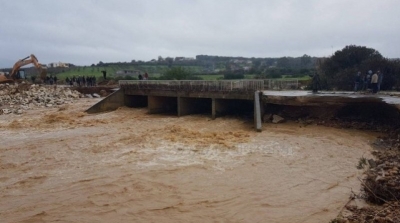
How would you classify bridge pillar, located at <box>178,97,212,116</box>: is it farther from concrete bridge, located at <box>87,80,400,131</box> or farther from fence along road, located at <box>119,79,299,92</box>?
fence along road, located at <box>119,79,299,92</box>

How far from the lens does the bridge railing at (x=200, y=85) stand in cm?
1917

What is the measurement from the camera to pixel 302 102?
55.8 feet

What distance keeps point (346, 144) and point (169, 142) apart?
7.56 metres

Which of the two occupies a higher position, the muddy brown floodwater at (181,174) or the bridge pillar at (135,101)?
the bridge pillar at (135,101)

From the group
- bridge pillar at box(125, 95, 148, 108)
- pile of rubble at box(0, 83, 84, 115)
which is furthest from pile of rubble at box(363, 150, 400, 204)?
pile of rubble at box(0, 83, 84, 115)

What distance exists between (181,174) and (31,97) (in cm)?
2837

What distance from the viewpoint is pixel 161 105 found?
2548cm

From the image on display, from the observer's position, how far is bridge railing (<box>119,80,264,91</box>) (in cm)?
1917

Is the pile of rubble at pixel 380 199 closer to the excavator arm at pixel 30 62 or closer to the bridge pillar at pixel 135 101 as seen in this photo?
the bridge pillar at pixel 135 101

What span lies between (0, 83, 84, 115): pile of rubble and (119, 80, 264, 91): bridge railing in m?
10.5

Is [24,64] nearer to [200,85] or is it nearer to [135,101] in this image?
[135,101]

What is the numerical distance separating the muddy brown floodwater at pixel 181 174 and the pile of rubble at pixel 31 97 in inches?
544

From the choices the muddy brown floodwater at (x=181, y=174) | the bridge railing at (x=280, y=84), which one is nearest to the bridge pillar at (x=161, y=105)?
the muddy brown floodwater at (x=181, y=174)

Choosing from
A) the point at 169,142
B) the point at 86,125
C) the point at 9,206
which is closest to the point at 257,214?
the point at 9,206
